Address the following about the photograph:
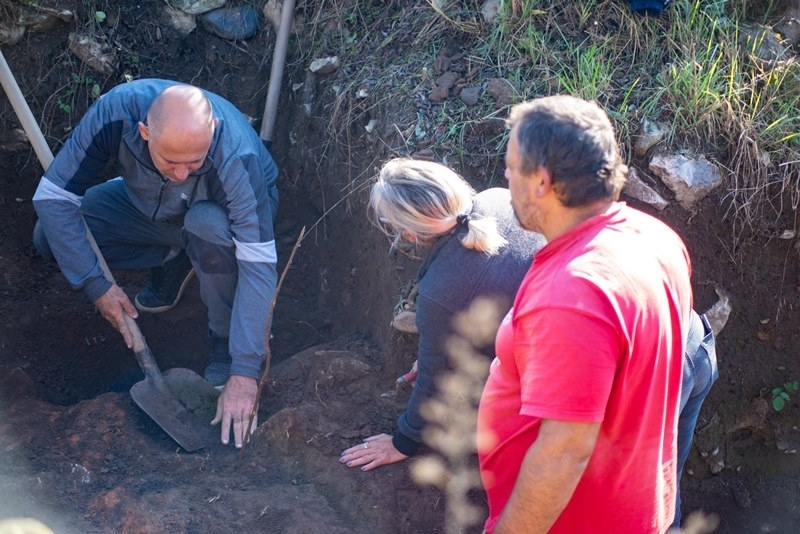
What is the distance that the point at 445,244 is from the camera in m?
2.33

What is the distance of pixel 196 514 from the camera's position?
101 inches

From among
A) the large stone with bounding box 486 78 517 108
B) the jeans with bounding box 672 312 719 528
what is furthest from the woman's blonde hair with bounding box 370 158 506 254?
the large stone with bounding box 486 78 517 108

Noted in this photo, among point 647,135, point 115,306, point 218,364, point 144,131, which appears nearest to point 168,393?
point 218,364

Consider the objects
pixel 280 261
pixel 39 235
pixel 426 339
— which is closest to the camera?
pixel 426 339

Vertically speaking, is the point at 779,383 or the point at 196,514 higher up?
the point at 196,514

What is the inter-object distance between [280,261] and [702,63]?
2.39 meters

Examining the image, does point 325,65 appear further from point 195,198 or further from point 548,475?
point 548,475

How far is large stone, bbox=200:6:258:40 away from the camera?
4406mm

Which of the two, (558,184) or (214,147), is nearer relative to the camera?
(558,184)

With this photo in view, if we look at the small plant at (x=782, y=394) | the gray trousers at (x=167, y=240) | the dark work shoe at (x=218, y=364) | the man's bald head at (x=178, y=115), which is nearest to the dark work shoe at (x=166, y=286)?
the gray trousers at (x=167, y=240)

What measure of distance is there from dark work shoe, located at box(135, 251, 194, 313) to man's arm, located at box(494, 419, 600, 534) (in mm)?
2686

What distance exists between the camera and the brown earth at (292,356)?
2701 mm

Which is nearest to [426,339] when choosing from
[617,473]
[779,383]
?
[617,473]

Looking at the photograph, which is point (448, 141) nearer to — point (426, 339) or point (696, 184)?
point (696, 184)
